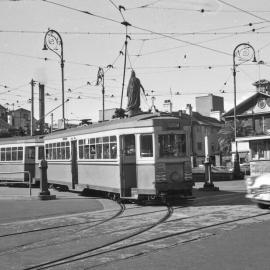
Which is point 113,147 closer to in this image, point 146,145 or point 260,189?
point 146,145

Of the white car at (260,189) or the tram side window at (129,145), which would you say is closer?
the white car at (260,189)

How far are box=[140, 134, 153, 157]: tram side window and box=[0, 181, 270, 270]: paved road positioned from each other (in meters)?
1.65

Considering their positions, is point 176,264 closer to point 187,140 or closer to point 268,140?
point 187,140

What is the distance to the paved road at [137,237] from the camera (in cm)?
746

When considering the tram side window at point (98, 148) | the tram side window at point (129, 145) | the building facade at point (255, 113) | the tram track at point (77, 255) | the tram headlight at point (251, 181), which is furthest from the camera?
the building facade at point (255, 113)

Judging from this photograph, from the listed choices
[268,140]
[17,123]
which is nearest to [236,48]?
[268,140]

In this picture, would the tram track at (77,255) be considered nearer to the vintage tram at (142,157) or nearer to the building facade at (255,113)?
the vintage tram at (142,157)

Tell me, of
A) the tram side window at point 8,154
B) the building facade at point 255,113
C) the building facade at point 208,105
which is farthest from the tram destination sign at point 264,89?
the tram side window at point 8,154

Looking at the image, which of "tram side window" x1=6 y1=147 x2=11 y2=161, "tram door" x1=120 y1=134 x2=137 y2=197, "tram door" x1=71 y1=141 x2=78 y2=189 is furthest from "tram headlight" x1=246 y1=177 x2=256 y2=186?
"tram side window" x1=6 y1=147 x2=11 y2=161

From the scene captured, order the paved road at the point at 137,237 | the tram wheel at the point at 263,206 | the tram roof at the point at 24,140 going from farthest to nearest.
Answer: the tram roof at the point at 24,140, the tram wheel at the point at 263,206, the paved road at the point at 137,237

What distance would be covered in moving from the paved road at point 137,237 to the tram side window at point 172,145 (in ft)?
5.31

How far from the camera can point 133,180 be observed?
53.1ft

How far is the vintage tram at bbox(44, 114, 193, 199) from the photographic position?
15.4m

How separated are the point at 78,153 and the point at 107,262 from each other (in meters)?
12.5
